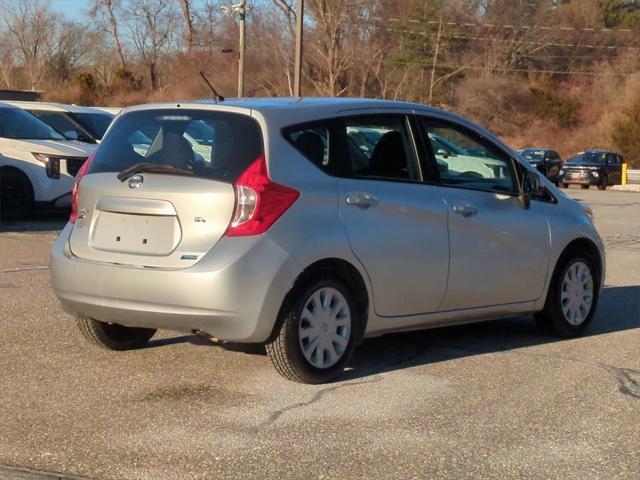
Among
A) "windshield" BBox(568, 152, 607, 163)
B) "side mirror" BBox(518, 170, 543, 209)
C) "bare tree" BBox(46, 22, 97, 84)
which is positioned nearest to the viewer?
"side mirror" BBox(518, 170, 543, 209)

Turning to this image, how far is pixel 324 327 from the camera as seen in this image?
21.0 feet

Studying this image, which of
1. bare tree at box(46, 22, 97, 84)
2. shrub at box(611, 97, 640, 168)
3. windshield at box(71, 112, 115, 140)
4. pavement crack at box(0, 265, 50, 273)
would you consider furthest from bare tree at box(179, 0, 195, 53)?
pavement crack at box(0, 265, 50, 273)

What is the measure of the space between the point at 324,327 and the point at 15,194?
33.3 ft

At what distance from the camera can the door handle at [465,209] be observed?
7.25m

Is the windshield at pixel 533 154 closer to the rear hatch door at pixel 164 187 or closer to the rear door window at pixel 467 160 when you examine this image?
the rear door window at pixel 467 160

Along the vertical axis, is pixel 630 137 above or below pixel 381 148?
below

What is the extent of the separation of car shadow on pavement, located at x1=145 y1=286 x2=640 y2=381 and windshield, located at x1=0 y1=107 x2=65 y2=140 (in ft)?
30.3

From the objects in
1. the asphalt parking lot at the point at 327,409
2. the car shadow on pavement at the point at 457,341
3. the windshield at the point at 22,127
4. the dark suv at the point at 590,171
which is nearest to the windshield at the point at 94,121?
the windshield at the point at 22,127

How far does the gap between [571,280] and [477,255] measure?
1234 mm

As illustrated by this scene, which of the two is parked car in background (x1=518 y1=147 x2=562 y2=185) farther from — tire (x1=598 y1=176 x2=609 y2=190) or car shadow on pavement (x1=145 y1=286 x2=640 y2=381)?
car shadow on pavement (x1=145 y1=286 x2=640 y2=381)

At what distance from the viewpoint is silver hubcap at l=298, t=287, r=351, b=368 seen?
6316mm

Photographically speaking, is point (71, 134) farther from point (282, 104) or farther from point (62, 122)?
point (282, 104)

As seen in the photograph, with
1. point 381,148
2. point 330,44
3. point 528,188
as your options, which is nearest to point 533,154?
point 330,44

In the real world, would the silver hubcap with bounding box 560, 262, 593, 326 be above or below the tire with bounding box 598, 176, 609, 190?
above
